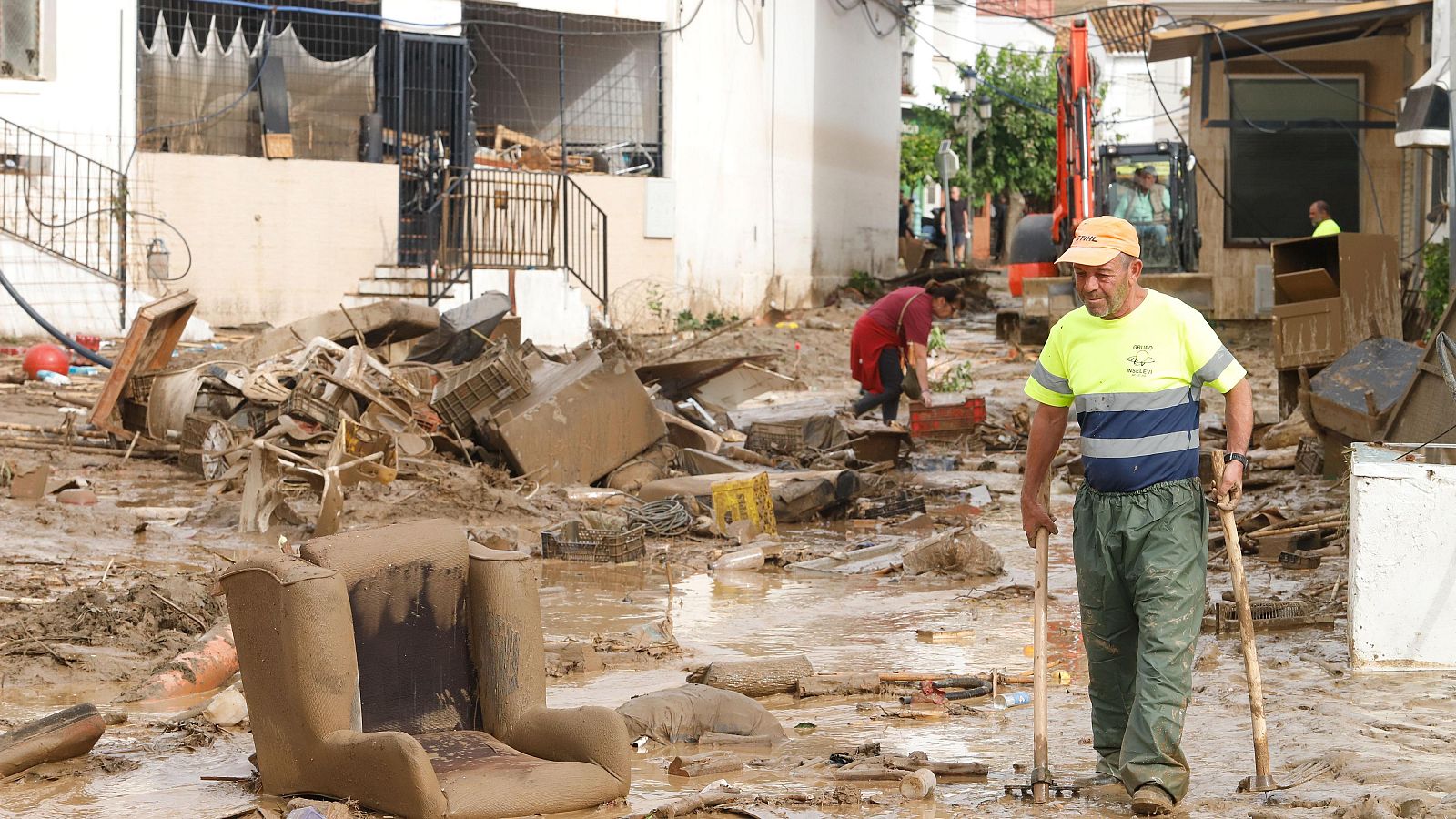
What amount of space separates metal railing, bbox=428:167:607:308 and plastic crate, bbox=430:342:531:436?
897cm

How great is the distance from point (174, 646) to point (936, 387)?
504 inches

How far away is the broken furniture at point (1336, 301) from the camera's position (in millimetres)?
11711

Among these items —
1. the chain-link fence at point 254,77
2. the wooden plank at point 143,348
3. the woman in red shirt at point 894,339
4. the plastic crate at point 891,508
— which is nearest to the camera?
the plastic crate at point 891,508

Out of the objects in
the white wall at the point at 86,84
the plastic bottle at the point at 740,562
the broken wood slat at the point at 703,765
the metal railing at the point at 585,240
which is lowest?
the broken wood slat at the point at 703,765

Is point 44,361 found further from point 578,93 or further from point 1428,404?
point 1428,404

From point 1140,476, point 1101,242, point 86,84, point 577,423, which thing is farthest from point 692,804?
point 86,84

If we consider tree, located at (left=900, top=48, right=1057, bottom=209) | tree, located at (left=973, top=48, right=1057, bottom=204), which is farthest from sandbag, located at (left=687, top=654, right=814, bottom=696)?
tree, located at (left=973, top=48, right=1057, bottom=204)

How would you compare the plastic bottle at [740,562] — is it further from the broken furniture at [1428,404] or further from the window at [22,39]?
the window at [22,39]

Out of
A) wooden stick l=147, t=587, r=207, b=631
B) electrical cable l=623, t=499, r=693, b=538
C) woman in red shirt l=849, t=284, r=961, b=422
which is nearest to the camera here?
wooden stick l=147, t=587, r=207, b=631

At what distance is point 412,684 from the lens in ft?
17.7

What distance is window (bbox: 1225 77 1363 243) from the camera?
66.3 feet

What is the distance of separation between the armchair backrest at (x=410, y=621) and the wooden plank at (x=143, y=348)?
7.76 meters

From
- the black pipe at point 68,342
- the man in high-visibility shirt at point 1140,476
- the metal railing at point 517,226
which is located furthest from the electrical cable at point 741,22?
the man in high-visibility shirt at point 1140,476

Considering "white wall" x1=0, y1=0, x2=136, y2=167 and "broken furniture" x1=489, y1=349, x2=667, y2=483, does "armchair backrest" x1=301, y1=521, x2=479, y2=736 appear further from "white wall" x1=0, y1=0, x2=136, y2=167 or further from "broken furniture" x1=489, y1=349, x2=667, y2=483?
"white wall" x1=0, y1=0, x2=136, y2=167
